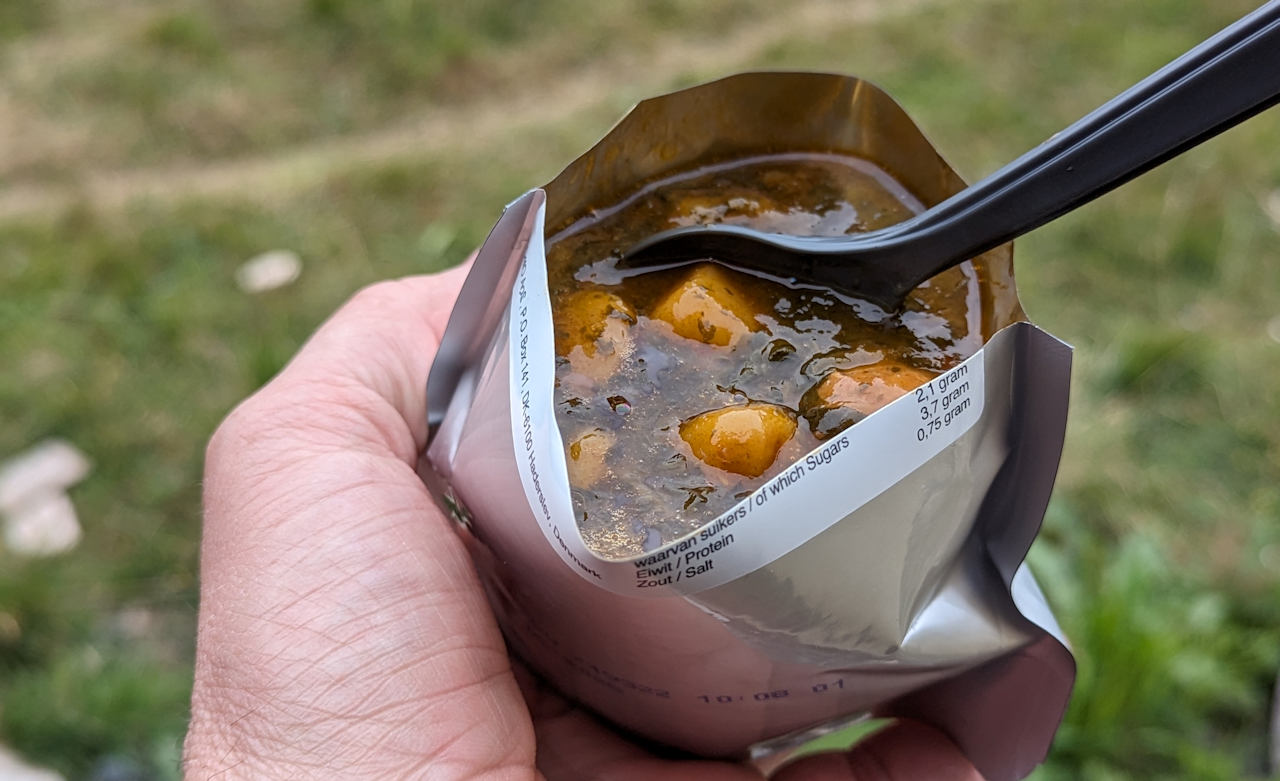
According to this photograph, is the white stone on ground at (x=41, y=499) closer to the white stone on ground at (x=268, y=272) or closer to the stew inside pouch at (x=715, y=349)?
the white stone on ground at (x=268, y=272)

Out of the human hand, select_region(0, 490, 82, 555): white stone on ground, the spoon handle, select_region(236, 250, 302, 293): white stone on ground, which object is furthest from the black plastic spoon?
select_region(236, 250, 302, 293): white stone on ground

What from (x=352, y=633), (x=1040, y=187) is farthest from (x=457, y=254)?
(x=1040, y=187)

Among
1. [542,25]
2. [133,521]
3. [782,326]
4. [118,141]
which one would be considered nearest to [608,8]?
[542,25]

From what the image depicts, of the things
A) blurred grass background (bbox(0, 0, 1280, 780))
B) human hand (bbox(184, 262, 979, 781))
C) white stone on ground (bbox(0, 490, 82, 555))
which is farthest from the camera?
white stone on ground (bbox(0, 490, 82, 555))

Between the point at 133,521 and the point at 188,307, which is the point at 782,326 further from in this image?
the point at 188,307

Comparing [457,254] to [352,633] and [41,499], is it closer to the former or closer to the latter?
[41,499]

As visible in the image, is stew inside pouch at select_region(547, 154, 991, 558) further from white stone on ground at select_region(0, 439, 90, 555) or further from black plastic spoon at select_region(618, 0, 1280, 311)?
white stone on ground at select_region(0, 439, 90, 555)

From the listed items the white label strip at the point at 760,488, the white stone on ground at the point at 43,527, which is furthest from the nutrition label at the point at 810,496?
the white stone on ground at the point at 43,527
